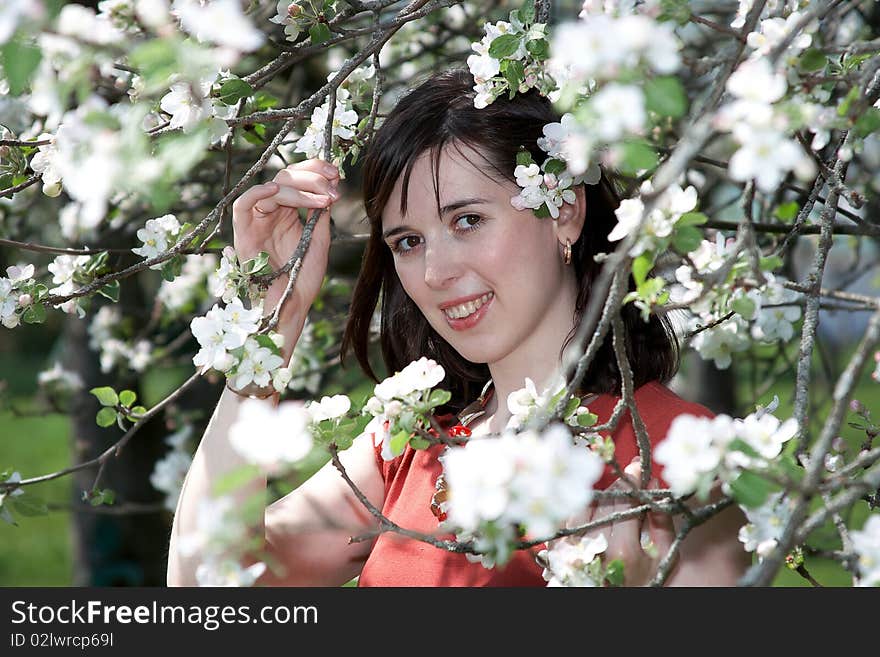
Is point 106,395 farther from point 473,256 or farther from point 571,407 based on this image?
point 571,407

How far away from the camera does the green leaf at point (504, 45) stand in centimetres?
163

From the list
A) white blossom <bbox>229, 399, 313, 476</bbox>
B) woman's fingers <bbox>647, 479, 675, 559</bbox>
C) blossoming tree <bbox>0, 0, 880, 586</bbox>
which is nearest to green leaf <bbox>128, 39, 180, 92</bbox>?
blossoming tree <bbox>0, 0, 880, 586</bbox>

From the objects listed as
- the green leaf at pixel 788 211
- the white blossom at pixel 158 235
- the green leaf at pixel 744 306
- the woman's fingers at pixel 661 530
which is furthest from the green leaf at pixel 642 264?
the green leaf at pixel 788 211

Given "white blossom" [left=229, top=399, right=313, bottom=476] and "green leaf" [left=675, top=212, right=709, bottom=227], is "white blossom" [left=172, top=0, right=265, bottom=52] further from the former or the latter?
"green leaf" [left=675, top=212, right=709, bottom=227]

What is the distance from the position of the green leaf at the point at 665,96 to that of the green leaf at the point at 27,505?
1.23 metres

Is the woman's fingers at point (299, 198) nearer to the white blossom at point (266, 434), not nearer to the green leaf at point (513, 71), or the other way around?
the green leaf at point (513, 71)

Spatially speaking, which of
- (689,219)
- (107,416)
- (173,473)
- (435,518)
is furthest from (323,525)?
(173,473)

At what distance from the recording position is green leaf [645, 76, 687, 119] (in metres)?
0.98

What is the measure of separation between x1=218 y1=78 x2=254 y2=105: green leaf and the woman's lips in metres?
0.63

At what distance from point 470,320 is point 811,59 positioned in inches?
34.8

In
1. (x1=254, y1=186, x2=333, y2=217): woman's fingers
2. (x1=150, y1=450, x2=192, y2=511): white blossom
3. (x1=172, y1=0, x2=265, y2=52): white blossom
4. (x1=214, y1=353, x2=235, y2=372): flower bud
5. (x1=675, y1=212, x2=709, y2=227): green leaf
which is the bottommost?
(x1=150, y1=450, x2=192, y2=511): white blossom

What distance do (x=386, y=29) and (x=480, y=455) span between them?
1.05 metres
